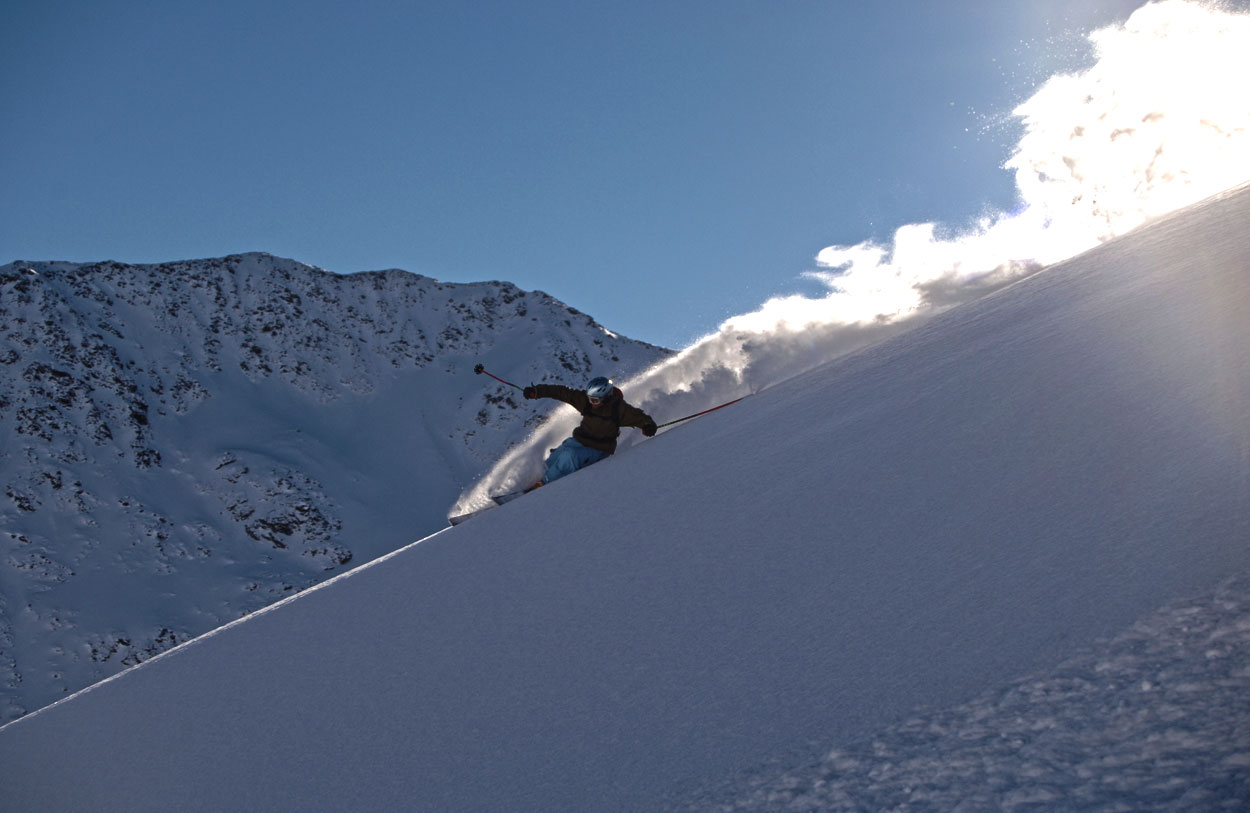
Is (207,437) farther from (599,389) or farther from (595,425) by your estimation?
(599,389)

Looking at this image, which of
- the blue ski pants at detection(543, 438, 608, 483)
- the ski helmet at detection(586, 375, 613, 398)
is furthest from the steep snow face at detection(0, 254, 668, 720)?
the ski helmet at detection(586, 375, 613, 398)

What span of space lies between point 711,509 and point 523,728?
190 cm

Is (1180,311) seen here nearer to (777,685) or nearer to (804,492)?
(804,492)

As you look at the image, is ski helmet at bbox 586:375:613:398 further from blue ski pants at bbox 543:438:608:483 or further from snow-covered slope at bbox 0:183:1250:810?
snow-covered slope at bbox 0:183:1250:810

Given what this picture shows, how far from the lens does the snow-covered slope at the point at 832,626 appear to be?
Result: 1976mm

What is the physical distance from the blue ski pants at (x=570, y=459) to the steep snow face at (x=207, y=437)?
8272 cm

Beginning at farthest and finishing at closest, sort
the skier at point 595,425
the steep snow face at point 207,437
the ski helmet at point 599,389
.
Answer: the steep snow face at point 207,437 → the skier at point 595,425 → the ski helmet at point 599,389

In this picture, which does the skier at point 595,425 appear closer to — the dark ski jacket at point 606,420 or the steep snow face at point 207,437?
the dark ski jacket at point 606,420

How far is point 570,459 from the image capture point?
8.77 m

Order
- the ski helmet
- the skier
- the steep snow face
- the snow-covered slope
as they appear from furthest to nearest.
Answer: the steep snow face
the skier
the ski helmet
the snow-covered slope

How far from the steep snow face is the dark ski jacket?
83.0 m

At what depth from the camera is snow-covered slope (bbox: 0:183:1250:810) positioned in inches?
77.8

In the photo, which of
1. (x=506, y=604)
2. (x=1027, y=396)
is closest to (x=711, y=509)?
(x=506, y=604)

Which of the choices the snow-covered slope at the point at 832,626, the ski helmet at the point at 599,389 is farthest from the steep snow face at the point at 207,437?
the snow-covered slope at the point at 832,626
